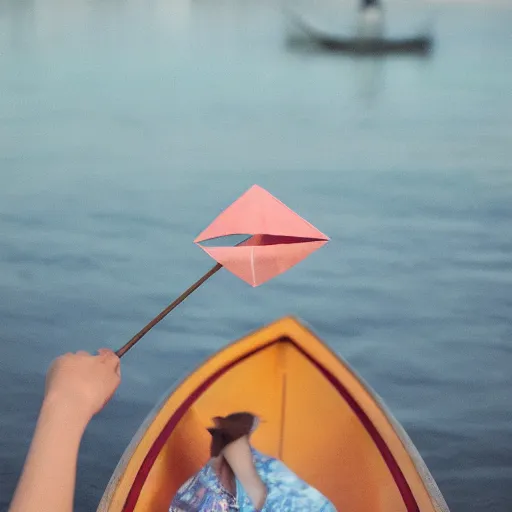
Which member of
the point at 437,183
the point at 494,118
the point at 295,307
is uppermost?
the point at 494,118

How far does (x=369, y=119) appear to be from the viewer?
6.62 feet

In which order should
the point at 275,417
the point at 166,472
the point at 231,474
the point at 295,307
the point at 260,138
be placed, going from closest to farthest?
the point at 231,474, the point at 166,472, the point at 275,417, the point at 295,307, the point at 260,138

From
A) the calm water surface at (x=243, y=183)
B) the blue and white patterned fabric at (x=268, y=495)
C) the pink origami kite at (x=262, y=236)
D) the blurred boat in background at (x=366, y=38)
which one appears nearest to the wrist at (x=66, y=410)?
the pink origami kite at (x=262, y=236)

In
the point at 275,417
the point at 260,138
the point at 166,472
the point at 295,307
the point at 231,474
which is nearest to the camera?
the point at 231,474

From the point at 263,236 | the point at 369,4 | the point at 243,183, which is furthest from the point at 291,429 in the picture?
the point at 369,4

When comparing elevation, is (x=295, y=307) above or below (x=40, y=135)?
below

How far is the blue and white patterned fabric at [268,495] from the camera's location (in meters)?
1.04

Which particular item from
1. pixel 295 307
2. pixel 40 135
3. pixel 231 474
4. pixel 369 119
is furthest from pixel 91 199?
pixel 231 474

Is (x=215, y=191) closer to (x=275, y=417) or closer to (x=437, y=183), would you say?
(x=437, y=183)

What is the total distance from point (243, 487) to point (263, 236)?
12.6 inches

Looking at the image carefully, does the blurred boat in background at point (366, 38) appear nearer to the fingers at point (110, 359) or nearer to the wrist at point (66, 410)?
the fingers at point (110, 359)

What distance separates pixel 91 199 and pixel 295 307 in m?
0.58

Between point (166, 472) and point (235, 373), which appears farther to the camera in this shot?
point (235, 373)

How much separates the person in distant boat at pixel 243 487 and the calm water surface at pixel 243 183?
0.70 metres
